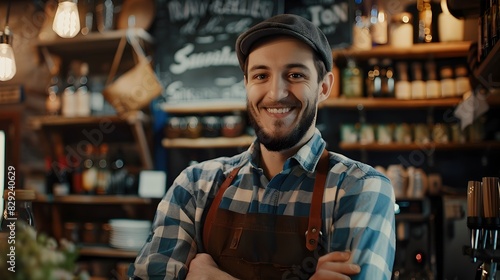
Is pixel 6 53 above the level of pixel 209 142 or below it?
above

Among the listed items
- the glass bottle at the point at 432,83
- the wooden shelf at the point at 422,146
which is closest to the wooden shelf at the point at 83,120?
the wooden shelf at the point at 422,146

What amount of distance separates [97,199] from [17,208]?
8.54ft

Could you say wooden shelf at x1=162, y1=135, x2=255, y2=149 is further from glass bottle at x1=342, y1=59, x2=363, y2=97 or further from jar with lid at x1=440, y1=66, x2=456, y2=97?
jar with lid at x1=440, y1=66, x2=456, y2=97

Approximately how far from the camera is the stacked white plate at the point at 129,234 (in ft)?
12.5

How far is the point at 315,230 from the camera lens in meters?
1.46

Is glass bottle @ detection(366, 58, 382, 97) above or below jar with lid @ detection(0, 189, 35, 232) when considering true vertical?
above

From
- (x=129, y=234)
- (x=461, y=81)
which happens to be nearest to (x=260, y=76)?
(x=461, y=81)

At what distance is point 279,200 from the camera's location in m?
1.56

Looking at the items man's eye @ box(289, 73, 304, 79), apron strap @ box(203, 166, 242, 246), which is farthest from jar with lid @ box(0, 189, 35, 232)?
man's eye @ box(289, 73, 304, 79)

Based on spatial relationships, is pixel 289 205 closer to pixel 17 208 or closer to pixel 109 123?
pixel 17 208

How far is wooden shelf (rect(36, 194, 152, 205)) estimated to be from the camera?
3881 mm

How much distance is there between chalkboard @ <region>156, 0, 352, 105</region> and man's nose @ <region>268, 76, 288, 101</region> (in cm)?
237

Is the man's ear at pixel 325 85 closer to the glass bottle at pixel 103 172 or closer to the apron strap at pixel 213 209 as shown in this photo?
the apron strap at pixel 213 209

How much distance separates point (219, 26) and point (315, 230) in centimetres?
279
